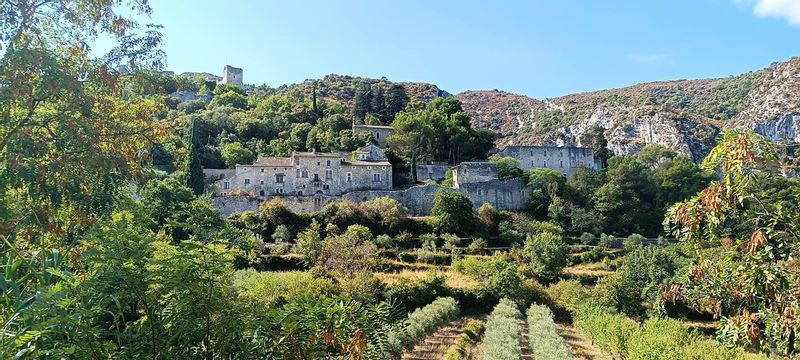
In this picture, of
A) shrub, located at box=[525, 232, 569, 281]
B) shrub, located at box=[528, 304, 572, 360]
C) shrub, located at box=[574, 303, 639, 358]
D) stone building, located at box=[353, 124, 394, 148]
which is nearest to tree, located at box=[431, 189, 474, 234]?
shrub, located at box=[525, 232, 569, 281]

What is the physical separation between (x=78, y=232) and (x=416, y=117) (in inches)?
2064

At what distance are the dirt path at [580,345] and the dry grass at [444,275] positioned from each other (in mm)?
6184

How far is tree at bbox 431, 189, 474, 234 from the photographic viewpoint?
43438 mm

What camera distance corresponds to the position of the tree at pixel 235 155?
5409 cm

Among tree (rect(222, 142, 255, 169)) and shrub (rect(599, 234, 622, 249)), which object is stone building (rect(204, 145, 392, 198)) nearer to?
tree (rect(222, 142, 255, 169))

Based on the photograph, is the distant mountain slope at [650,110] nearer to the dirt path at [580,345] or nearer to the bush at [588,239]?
the bush at [588,239]

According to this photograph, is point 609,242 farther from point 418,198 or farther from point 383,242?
point 383,242

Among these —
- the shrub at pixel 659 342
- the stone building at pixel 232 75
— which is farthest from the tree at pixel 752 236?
the stone building at pixel 232 75

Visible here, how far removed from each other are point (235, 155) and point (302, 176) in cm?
1033

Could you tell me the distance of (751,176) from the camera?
4.36 meters

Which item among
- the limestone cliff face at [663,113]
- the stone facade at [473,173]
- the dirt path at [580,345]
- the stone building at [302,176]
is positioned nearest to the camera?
the dirt path at [580,345]

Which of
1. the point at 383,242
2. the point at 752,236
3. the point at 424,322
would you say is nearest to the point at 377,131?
the point at 383,242

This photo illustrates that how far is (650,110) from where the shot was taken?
95.9 m

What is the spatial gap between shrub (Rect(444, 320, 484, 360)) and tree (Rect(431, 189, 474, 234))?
17801mm
